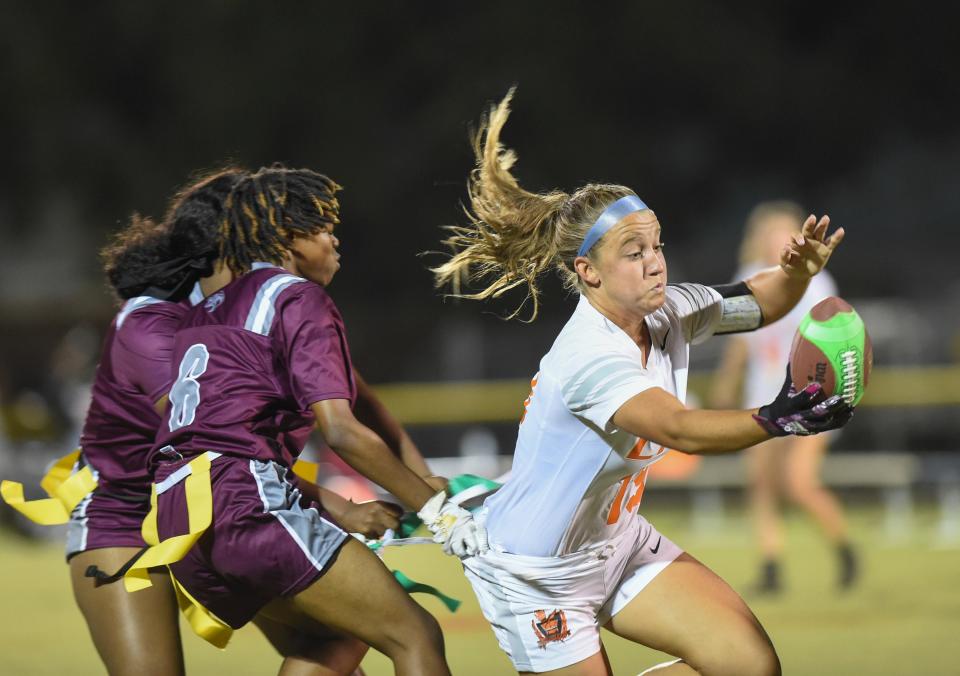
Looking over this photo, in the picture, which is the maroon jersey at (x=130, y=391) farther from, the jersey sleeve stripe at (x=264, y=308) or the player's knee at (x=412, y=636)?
the player's knee at (x=412, y=636)

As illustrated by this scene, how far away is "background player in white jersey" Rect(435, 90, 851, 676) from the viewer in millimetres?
3789

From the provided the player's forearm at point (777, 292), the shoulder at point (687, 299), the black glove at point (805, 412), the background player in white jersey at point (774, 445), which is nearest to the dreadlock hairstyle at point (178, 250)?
the shoulder at point (687, 299)

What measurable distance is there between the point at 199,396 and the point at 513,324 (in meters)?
15.8

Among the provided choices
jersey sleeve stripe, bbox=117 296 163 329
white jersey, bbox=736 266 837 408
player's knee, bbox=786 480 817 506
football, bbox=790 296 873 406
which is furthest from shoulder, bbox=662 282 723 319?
white jersey, bbox=736 266 837 408

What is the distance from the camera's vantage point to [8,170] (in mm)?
20812

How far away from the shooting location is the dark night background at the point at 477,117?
19.6 m

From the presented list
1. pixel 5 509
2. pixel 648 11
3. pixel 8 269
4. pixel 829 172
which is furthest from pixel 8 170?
Answer: pixel 829 172

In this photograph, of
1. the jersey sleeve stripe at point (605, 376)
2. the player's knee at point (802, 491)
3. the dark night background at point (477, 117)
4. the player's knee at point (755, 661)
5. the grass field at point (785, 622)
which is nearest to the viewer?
the jersey sleeve stripe at point (605, 376)

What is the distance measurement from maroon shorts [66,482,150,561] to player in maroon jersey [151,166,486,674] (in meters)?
0.37

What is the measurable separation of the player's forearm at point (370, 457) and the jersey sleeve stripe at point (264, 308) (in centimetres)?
35

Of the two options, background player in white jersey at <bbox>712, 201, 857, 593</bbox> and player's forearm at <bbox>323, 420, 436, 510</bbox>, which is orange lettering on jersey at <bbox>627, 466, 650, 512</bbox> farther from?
background player in white jersey at <bbox>712, 201, 857, 593</bbox>

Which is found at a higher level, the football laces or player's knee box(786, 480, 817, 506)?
the football laces

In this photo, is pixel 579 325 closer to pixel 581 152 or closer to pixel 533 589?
pixel 533 589

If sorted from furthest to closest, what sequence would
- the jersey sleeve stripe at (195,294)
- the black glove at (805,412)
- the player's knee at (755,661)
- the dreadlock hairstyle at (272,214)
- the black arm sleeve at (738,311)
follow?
the black arm sleeve at (738,311)
the jersey sleeve stripe at (195,294)
the dreadlock hairstyle at (272,214)
the player's knee at (755,661)
the black glove at (805,412)
